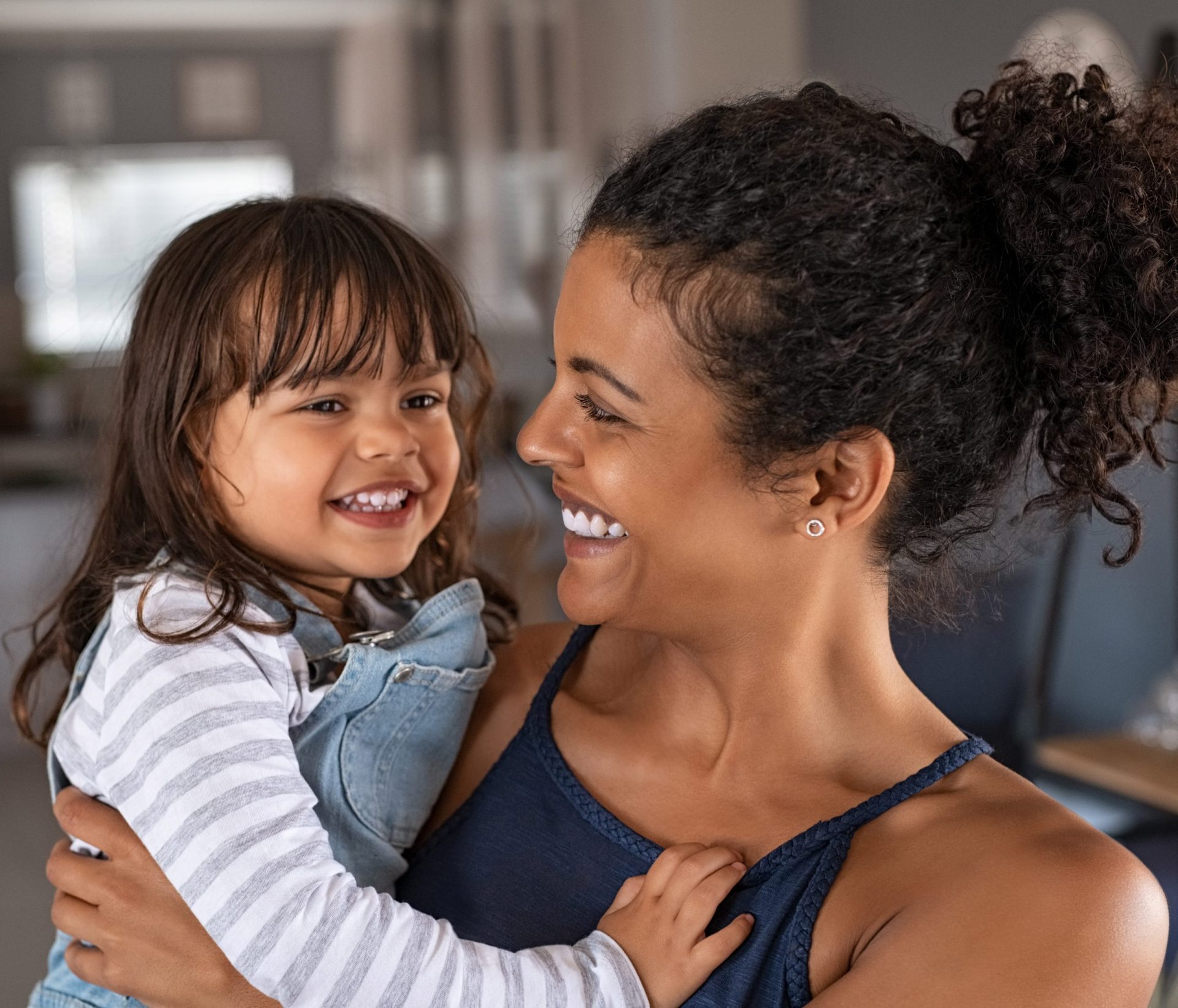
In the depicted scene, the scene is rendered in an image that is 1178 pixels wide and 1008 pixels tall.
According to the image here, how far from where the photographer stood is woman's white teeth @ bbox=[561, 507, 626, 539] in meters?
1.02

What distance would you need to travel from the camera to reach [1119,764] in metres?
2.57

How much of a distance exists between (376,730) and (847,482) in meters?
0.47

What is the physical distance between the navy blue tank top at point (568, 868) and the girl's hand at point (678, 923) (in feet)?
0.06

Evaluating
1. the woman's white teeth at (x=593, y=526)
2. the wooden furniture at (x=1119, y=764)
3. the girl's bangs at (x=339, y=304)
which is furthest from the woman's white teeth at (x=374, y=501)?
the wooden furniture at (x=1119, y=764)

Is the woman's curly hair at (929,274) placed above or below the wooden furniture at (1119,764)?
above

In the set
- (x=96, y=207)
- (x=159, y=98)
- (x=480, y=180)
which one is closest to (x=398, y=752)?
(x=480, y=180)

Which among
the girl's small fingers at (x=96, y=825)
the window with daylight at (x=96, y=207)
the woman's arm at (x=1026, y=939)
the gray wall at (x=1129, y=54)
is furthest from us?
the window with daylight at (x=96, y=207)

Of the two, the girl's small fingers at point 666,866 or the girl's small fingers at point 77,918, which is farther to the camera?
the girl's small fingers at point 77,918

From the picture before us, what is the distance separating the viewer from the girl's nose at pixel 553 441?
1.01 meters

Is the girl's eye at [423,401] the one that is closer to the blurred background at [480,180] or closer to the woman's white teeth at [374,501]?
the woman's white teeth at [374,501]

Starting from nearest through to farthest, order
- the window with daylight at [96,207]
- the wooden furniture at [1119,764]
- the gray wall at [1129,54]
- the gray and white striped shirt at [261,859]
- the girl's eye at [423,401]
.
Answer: the gray and white striped shirt at [261,859]
the girl's eye at [423,401]
the wooden furniture at [1119,764]
the gray wall at [1129,54]
the window with daylight at [96,207]

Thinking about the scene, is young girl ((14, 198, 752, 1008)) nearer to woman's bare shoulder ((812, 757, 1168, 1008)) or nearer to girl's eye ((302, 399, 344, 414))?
girl's eye ((302, 399, 344, 414))

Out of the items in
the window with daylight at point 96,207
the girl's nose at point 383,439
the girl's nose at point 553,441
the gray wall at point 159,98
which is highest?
the girl's nose at point 553,441

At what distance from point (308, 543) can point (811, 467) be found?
49 cm
